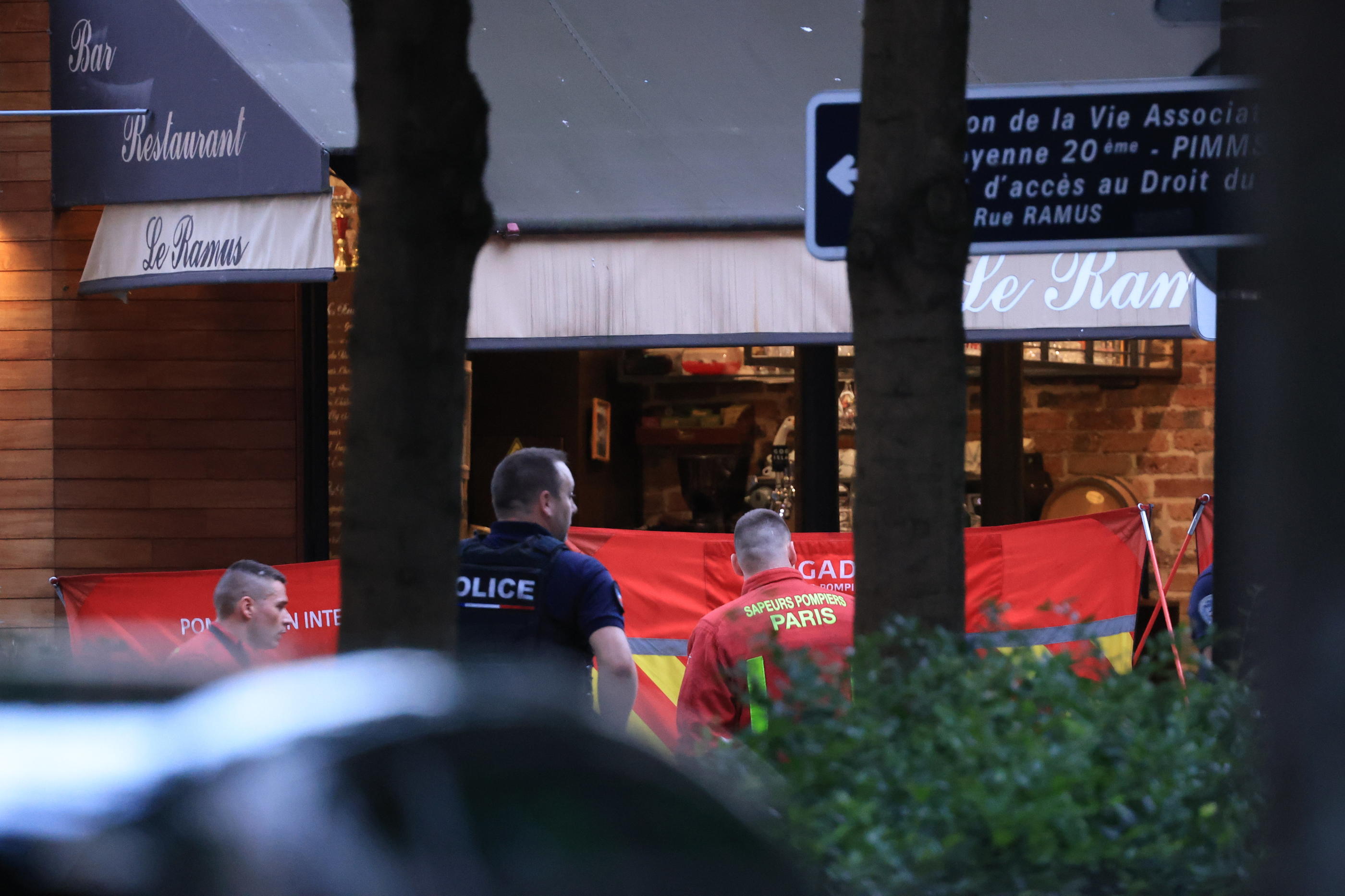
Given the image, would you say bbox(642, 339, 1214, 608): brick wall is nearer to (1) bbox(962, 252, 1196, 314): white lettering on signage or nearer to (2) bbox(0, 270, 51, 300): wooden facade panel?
(1) bbox(962, 252, 1196, 314): white lettering on signage

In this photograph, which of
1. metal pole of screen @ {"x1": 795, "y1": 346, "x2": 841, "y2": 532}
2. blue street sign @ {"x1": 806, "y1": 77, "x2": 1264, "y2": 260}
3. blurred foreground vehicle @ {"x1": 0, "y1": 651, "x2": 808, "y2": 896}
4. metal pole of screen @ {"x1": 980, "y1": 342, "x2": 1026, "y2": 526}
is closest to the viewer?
blurred foreground vehicle @ {"x1": 0, "y1": 651, "x2": 808, "y2": 896}

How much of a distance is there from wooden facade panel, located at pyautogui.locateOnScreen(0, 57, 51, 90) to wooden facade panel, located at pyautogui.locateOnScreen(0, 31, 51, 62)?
0.02 meters

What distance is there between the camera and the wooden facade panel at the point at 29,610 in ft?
29.6

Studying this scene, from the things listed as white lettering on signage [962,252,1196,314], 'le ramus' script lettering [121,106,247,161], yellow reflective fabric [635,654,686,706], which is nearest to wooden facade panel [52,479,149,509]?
'le ramus' script lettering [121,106,247,161]

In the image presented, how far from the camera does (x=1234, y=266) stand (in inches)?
120

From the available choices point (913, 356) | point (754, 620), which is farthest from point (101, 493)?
point (913, 356)

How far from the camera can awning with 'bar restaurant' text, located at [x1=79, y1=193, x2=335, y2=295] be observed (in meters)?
7.64

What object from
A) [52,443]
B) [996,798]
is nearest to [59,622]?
[52,443]

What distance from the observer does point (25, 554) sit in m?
9.19

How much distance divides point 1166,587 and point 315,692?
26.6 feet

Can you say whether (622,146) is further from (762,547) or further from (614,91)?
(762,547)

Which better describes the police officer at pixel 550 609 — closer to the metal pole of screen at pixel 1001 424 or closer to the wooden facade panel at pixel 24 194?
the wooden facade panel at pixel 24 194

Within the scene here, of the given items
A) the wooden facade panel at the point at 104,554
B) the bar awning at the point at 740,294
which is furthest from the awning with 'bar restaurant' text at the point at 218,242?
the wooden facade panel at the point at 104,554

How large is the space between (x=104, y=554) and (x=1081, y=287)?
5873 millimetres
